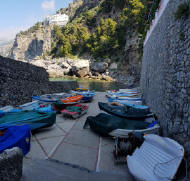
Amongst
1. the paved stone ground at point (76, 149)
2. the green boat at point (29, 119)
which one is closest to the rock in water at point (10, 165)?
the paved stone ground at point (76, 149)

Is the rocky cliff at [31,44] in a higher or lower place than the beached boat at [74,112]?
higher

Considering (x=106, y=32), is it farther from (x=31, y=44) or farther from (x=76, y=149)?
(x=31, y=44)

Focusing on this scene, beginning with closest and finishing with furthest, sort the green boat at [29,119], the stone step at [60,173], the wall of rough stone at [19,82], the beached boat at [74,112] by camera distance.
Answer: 1. the stone step at [60,173]
2. the green boat at [29,119]
3. the beached boat at [74,112]
4. the wall of rough stone at [19,82]

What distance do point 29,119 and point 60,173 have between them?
2.96 metres

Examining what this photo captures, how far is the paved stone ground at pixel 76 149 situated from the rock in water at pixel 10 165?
0.94 metres

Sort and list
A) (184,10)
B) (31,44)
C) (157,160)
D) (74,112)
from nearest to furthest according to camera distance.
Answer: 1. (157,160)
2. (184,10)
3. (74,112)
4. (31,44)

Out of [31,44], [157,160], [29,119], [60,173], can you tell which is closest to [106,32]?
[29,119]

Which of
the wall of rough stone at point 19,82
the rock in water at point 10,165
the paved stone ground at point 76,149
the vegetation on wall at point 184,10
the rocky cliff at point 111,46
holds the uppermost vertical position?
the rocky cliff at point 111,46

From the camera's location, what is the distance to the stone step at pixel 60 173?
284 centimetres

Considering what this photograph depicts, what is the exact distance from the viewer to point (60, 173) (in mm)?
3062

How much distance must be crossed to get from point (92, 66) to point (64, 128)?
149 ft

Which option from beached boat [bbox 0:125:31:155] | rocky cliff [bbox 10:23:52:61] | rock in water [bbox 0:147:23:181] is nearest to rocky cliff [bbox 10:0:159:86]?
beached boat [bbox 0:125:31:155]

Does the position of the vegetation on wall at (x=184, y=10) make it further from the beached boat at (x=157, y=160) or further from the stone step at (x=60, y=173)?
the stone step at (x=60, y=173)

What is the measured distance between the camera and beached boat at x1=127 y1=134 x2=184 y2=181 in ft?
8.39
